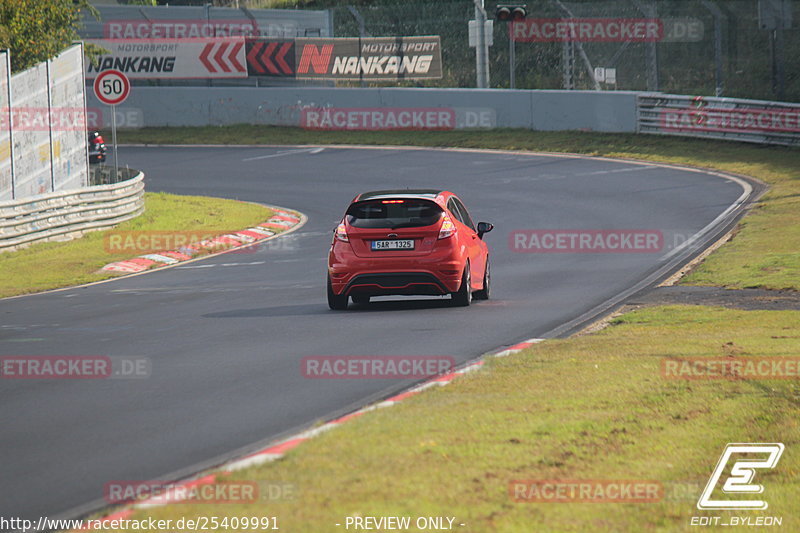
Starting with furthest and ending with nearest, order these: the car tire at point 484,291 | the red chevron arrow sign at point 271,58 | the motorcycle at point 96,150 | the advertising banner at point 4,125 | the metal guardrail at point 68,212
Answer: the red chevron arrow sign at point 271,58
the motorcycle at point 96,150
the advertising banner at point 4,125
the metal guardrail at point 68,212
the car tire at point 484,291

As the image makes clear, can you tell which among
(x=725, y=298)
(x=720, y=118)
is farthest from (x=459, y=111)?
(x=725, y=298)

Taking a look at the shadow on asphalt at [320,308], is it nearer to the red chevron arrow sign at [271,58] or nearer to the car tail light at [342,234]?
the car tail light at [342,234]

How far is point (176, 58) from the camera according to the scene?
45500 millimetres

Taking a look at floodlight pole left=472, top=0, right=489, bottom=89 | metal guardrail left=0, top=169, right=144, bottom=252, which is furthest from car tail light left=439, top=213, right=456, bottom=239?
floodlight pole left=472, top=0, right=489, bottom=89

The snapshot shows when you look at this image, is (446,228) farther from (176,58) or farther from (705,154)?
(176,58)

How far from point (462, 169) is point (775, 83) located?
9.89 metres

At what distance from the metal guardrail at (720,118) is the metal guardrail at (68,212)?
15907mm

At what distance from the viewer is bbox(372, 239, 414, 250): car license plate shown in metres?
15.0

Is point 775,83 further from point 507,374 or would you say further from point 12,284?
point 507,374

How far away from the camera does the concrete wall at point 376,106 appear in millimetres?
37562

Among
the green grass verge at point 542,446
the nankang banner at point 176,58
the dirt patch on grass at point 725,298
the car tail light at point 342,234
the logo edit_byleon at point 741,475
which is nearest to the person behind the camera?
the green grass verge at point 542,446

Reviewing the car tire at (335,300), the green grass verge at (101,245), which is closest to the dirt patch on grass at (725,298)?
the car tire at (335,300)

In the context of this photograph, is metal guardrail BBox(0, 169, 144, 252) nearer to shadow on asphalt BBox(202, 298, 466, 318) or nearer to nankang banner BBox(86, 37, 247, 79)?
shadow on asphalt BBox(202, 298, 466, 318)

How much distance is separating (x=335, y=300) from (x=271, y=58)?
30159 mm
